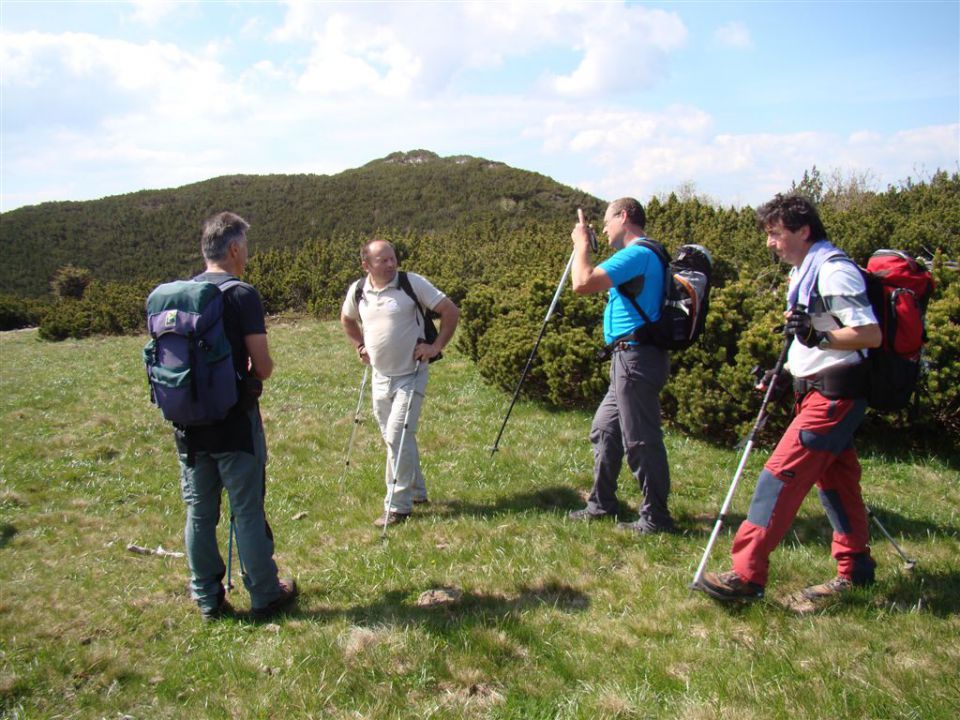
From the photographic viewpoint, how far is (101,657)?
3.67 meters

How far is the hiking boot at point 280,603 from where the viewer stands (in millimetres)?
4055

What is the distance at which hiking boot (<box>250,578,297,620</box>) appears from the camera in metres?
4.05

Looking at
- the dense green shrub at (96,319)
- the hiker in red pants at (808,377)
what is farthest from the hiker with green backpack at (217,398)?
the dense green shrub at (96,319)

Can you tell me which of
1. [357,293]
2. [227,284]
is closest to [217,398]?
[227,284]

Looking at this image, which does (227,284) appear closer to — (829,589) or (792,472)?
(792,472)

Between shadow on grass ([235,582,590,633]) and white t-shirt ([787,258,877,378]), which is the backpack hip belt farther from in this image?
shadow on grass ([235,582,590,633])

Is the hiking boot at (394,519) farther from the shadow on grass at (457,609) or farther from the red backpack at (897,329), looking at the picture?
the red backpack at (897,329)

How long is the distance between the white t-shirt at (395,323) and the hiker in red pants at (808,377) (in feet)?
8.57

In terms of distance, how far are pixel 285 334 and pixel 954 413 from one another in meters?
15.8

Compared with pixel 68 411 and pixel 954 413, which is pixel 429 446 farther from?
pixel 68 411

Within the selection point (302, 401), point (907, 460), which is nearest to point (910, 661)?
point (907, 460)

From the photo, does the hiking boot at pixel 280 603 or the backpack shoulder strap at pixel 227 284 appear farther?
the hiking boot at pixel 280 603

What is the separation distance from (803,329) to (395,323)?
296 centimetres

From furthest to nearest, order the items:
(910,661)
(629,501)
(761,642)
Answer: (629,501) → (761,642) → (910,661)
